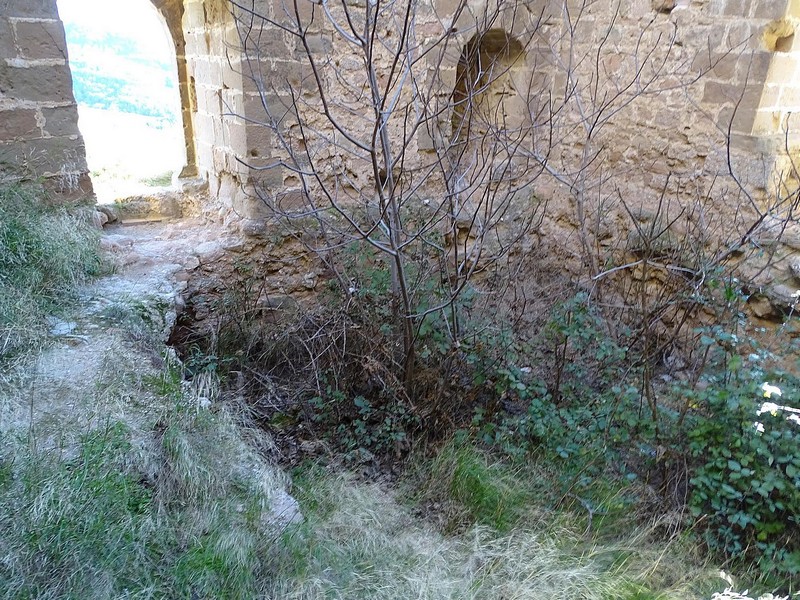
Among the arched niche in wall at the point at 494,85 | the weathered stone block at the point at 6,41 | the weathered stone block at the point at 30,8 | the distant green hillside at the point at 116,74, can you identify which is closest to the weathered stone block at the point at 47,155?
the weathered stone block at the point at 6,41

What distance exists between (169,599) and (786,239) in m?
3.74

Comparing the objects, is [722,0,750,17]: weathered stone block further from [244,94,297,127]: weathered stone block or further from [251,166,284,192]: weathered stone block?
[251,166,284,192]: weathered stone block

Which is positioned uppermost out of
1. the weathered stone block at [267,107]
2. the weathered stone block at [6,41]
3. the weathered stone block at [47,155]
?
the weathered stone block at [6,41]

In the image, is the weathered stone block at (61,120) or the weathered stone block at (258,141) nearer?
the weathered stone block at (61,120)

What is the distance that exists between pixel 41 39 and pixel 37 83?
0.75ft

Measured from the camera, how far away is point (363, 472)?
9.31 feet

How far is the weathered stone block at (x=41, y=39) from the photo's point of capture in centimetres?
307

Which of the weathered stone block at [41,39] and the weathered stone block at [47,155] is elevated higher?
the weathered stone block at [41,39]

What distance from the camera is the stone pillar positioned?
3068 mm

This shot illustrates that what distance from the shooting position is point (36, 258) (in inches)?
117

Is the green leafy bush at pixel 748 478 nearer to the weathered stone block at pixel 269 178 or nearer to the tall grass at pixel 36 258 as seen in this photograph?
the weathered stone block at pixel 269 178

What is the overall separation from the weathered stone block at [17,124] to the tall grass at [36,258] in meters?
0.27

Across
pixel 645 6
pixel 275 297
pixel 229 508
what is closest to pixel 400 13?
pixel 645 6

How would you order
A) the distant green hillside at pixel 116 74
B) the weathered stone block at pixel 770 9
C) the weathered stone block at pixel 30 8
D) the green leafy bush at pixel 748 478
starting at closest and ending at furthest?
the green leafy bush at pixel 748 478
the weathered stone block at pixel 30 8
the weathered stone block at pixel 770 9
the distant green hillside at pixel 116 74
